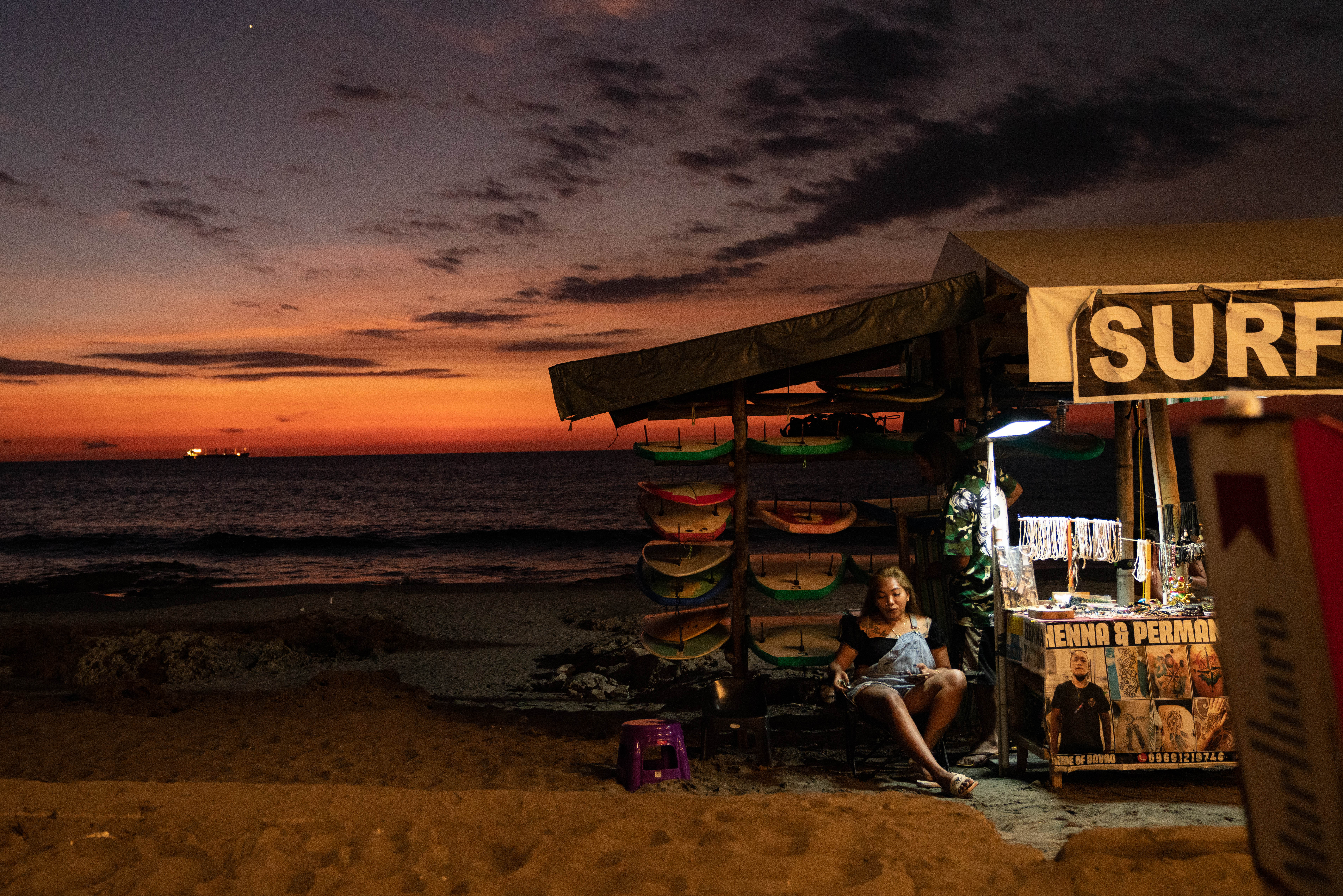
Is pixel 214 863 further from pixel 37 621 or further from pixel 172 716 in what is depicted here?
pixel 37 621

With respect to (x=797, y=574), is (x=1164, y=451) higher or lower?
higher

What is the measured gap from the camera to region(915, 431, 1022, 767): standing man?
19.2ft

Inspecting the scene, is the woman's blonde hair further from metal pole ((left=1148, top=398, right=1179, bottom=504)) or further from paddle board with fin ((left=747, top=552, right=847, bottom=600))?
metal pole ((left=1148, top=398, right=1179, bottom=504))

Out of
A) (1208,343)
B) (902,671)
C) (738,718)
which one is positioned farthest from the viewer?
(738,718)

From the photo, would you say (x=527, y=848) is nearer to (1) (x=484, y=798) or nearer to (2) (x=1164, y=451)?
(1) (x=484, y=798)

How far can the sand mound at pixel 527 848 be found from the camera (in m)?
3.46

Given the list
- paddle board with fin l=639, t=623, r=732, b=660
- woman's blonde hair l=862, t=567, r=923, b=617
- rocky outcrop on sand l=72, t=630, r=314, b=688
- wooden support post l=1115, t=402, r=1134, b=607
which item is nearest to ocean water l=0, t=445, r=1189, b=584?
paddle board with fin l=639, t=623, r=732, b=660

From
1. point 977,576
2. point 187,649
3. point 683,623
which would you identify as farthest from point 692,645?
point 187,649

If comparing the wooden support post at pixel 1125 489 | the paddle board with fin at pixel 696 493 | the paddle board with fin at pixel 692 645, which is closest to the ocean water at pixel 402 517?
the paddle board with fin at pixel 696 493

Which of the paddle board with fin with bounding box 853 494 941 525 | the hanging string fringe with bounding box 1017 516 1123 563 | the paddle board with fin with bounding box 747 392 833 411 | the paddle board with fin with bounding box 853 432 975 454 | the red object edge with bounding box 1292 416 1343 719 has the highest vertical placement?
the paddle board with fin with bounding box 747 392 833 411

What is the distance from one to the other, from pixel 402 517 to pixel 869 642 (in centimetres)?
3957

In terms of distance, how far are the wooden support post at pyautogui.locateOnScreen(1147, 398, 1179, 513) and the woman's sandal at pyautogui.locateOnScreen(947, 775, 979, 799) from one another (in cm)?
213

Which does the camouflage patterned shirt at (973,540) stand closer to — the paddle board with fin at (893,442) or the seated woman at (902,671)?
the seated woman at (902,671)

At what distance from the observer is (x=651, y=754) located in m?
5.62
